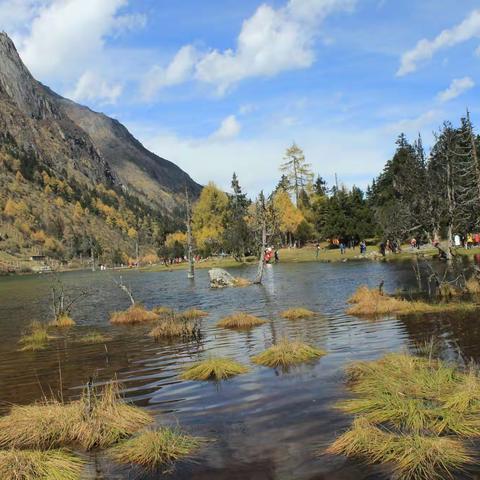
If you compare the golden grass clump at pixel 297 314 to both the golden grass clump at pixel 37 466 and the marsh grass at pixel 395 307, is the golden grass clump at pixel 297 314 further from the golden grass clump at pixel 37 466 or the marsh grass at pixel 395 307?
the golden grass clump at pixel 37 466

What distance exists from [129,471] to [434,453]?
4.67 metres

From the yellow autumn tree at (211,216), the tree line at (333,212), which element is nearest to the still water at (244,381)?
the tree line at (333,212)

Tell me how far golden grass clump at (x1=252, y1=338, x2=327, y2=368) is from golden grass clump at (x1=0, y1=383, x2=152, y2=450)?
5.42m

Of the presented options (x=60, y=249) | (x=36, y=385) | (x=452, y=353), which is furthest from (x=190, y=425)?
(x=60, y=249)

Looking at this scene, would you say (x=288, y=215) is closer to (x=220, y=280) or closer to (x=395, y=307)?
(x=220, y=280)

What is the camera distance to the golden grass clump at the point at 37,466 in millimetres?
7668

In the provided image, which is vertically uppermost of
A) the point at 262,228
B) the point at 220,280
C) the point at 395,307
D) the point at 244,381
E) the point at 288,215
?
the point at 288,215

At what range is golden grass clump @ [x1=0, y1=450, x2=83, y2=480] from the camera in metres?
7.67

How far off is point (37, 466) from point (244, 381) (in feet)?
21.0

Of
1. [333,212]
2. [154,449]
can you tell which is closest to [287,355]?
[154,449]

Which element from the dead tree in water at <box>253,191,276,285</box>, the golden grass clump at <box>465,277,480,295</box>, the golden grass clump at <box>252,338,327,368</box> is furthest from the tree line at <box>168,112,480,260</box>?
the golden grass clump at <box>252,338,327,368</box>

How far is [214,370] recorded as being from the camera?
14.3 meters

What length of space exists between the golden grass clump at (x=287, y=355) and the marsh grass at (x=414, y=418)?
8.86 ft

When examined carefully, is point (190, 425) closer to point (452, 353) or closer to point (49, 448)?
point (49, 448)
